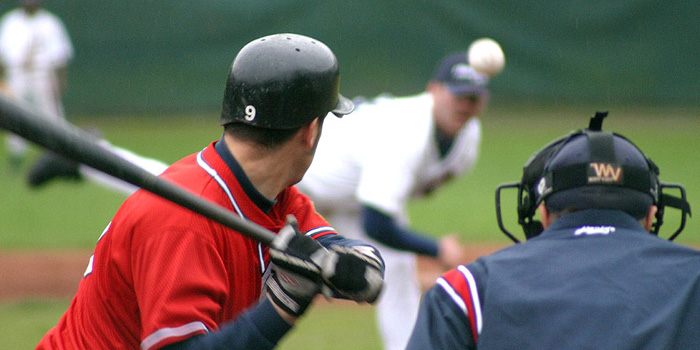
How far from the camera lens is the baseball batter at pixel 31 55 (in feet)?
37.9

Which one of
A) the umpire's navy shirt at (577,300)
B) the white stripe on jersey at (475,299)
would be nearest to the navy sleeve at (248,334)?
the umpire's navy shirt at (577,300)

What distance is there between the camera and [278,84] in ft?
6.47

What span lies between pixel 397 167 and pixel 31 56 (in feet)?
29.7

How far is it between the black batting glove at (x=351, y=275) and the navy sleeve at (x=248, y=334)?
14 centimetres

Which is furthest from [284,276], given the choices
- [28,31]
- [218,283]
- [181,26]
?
[181,26]

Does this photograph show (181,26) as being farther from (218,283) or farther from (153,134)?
(218,283)

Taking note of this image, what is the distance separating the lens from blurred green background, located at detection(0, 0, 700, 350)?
1279 centimetres

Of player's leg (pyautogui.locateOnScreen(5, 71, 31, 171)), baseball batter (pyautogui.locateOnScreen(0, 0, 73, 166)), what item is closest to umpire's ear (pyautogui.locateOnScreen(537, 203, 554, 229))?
player's leg (pyautogui.locateOnScreen(5, 71, 31, 171))

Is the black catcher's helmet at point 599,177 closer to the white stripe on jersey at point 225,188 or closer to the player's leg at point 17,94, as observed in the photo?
the white stripe on jersey at point 225,188

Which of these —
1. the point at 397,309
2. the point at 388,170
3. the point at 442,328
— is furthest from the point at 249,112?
the point at 397,309

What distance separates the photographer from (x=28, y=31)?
1163cm

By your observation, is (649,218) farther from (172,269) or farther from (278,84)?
(172,269)

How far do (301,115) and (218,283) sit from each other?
1.50 feet

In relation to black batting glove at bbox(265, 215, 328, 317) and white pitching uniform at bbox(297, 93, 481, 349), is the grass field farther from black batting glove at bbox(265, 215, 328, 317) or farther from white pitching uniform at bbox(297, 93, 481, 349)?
black batting glove at bbox(265, 215, 328, 317)
